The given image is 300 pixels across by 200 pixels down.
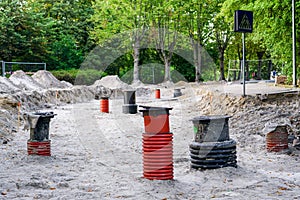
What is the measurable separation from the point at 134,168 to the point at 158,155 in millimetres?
1611

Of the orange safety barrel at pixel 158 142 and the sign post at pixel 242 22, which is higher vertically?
the sign post at pixel 242 22

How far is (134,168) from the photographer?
8.41 m

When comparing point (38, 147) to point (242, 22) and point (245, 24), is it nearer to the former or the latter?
point (242, 22)

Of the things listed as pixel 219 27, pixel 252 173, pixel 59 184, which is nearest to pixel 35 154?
pixel 59 184

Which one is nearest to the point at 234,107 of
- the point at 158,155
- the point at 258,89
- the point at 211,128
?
the point at 258,89

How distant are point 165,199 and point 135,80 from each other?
120 feet

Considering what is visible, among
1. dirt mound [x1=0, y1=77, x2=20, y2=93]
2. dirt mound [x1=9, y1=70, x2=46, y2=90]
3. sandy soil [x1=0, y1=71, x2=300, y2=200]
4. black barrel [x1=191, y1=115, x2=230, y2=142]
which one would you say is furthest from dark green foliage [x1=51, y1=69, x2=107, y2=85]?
black barrel [x1=191, y1=115, x2=230, y2=142]

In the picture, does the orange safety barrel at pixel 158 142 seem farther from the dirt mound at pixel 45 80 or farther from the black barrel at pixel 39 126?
the dirt mound at pixel 45 80

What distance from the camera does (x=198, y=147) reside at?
7574mm

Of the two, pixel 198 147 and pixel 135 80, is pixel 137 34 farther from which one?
pixel 198 147

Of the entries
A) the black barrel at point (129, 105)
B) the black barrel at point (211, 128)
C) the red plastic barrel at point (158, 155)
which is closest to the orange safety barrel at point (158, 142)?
the red plastic barrel at point (158, 155)

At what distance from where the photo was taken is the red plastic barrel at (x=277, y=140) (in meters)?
9.70

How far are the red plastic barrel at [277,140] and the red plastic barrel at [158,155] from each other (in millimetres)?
3477

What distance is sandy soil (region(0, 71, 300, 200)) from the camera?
6418 millimetres
